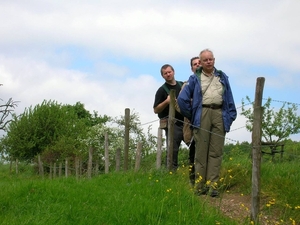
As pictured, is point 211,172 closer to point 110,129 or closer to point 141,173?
point 141,173

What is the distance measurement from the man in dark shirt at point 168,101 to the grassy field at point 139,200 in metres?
0.65

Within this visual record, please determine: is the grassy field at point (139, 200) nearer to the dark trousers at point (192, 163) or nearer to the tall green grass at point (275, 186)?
the tall green grass at point (275, 186)

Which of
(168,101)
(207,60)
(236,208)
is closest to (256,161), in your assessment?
(236,208)

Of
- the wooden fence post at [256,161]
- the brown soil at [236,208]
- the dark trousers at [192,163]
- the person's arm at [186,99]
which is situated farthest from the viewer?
the dark trousers at [192,163]

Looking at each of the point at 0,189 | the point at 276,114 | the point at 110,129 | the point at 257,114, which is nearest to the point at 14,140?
the point at 110,129

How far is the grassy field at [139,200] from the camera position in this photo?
18.4 feet

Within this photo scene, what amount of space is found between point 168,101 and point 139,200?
2.72 meters

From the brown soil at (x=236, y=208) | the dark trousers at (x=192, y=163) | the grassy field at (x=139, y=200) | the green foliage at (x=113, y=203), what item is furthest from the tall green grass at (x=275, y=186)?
the green foliage at (x=113, y=203)

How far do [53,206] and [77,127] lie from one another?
127ft

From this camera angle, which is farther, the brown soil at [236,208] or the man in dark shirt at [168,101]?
the man in dark shirt at [168,101]

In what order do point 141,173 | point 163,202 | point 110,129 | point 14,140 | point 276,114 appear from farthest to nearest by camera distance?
point 14,140, point 110,129, point 276,114, point 141,173, point 163,202

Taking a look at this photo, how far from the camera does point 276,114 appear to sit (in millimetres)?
26125

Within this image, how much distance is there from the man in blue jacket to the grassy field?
0.34 metres

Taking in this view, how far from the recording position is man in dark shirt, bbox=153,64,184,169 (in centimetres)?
848
